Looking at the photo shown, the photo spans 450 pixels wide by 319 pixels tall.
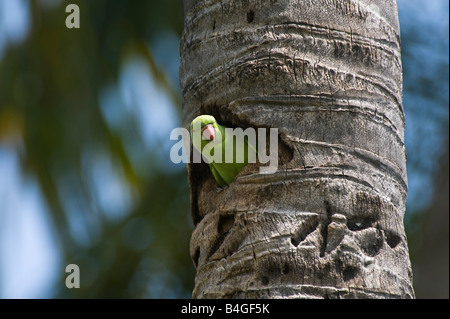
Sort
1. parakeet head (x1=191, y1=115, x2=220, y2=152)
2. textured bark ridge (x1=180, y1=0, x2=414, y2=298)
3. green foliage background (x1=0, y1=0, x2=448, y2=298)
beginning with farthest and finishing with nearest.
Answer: green foliage background (x1=0, y1=0, x2=448, y2=298) → parakeet head (x1=191, y1=115, x2=220, y2=152) → textured bark ridge (x1=180, y1=0, x2=414, y2=298)

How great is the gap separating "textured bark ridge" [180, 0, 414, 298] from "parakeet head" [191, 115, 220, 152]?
0.22 ft

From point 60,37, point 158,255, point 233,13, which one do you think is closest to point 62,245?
point 158,255

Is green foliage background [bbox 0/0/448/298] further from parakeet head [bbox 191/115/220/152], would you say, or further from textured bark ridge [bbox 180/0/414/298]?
textured bark ridge [bbox 180/0/414/298]

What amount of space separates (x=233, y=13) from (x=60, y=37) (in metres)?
3.43

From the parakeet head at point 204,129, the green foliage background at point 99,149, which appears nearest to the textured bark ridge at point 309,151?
the parakeet head at point 204,129

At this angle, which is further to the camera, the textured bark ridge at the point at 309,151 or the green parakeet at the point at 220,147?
the green parakeet at the point at 220,147

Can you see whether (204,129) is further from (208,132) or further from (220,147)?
(220,147)

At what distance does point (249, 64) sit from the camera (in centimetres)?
316

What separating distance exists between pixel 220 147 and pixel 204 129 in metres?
0.37

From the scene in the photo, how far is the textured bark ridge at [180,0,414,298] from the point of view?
9.25 feet

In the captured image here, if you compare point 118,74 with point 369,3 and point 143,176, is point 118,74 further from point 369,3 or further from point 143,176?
point 369,3

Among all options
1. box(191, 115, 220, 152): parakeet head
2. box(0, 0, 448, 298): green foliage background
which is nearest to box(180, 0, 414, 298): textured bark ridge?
box(191, 115, 220, 152): parakeet head

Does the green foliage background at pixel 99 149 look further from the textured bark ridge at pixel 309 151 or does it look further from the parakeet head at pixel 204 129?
the textured bark ridge at pixel 309 151

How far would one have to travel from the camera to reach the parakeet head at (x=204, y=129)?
3.40 meters
